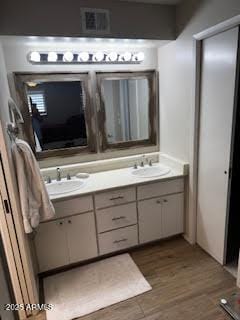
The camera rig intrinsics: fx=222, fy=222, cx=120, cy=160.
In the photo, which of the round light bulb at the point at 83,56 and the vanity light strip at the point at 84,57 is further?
the round light bulb at the point at 83,56

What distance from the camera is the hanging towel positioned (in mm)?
1590

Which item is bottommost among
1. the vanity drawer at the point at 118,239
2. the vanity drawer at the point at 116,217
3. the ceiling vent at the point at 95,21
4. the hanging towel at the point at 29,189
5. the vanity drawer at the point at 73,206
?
the vanity drawer at the point at 118,239

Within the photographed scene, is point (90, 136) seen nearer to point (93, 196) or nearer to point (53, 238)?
point (93, 196)

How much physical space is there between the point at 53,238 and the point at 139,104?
5.58ft

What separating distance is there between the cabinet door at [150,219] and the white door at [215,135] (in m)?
0.42

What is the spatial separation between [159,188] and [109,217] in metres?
0.59

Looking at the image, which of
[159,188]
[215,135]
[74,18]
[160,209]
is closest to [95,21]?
[74,18]

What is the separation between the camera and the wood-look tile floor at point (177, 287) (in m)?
1.69

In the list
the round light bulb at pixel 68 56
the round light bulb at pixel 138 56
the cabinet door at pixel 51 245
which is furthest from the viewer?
the round light bulb at pixel 138 56

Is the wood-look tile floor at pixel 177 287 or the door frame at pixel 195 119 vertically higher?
the door frame at pixel 195 119

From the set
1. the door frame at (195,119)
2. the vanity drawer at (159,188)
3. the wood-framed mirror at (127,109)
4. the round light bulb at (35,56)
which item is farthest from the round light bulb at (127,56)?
the vanity drawer at (159,188)

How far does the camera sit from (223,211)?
2.00 m

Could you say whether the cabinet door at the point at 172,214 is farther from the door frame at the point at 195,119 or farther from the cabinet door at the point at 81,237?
the cabinet door at the point at 81,237

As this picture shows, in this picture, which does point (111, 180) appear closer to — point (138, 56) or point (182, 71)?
point (182, 71)
